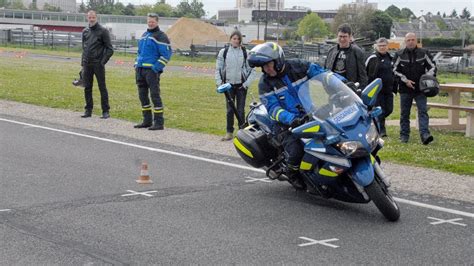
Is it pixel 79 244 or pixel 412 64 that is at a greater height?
pixel 412 64

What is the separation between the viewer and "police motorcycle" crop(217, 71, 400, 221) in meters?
7.62

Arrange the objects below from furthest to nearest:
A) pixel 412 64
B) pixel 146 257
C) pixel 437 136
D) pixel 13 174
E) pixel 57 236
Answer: pixel 437 136 → pixel 412 64 → pixel 13 174 → pixel 57 236 → pixel 146 257

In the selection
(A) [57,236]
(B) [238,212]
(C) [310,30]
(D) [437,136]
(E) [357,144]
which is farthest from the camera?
(C) [310,30]

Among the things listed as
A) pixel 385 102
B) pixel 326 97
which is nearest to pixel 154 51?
pixel 385 102

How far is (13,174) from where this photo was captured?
9891mm

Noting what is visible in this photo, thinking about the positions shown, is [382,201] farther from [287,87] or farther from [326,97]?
[287,87]

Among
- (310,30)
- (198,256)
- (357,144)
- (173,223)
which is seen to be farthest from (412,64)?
(310,30)

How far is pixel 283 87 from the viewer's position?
8.34 metres

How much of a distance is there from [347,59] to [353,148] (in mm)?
5104

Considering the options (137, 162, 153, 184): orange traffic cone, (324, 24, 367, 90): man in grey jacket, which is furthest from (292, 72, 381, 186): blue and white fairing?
(324, 24, 367, 90): man in grey jacket

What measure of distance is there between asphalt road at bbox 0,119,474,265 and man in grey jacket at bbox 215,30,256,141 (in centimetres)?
267

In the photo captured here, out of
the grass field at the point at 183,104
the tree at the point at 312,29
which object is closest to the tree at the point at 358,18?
the tree at the point at 312,29

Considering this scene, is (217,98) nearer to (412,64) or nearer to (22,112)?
(22,112)

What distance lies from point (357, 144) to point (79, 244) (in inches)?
107
